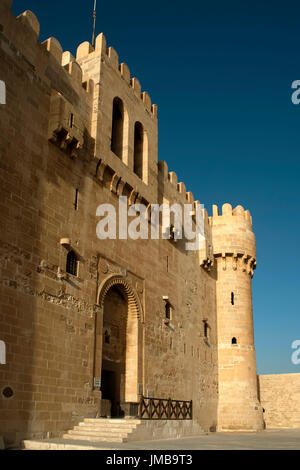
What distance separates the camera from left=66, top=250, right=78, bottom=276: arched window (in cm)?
1350

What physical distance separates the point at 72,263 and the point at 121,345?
14.6 feet

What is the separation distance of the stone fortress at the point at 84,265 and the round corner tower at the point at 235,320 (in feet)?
0.63

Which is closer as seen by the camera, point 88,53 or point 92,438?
point 92,438

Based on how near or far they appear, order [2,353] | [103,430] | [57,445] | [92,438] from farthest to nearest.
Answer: [103,430] → [92,438] → [2,353] → [57,445]

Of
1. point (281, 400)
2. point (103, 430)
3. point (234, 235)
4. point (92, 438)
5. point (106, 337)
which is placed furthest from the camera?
point (281, 400)

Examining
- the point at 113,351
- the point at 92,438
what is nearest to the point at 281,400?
the point at 113,351

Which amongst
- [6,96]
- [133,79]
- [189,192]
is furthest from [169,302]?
[6,96]

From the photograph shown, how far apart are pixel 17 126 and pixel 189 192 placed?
43.8 feet

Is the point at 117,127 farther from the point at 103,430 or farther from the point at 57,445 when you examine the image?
the point at 57,445

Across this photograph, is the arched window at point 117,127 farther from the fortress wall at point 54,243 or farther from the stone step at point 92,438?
the stone step at point 92,438

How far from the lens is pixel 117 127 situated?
18031mm

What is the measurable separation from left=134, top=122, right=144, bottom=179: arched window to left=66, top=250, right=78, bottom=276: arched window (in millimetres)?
6310

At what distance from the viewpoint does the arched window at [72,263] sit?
13.5 meters

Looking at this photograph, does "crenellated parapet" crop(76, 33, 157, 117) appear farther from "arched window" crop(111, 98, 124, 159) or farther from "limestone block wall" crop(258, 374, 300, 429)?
"limestone block wall" crop(258, 374, 300, 429)
